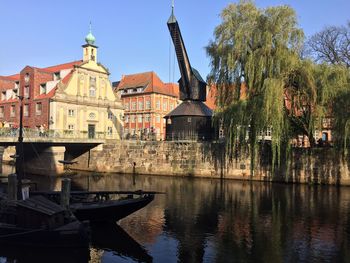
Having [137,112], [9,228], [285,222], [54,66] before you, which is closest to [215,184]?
[285,222]

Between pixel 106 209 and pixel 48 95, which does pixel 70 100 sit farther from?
pixel 106 209

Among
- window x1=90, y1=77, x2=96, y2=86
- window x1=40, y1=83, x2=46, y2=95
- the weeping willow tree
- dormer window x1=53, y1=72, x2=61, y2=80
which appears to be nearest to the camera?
the weeping willow tree

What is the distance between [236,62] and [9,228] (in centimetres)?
2147

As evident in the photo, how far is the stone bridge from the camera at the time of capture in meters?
35.0

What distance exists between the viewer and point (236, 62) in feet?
99.6

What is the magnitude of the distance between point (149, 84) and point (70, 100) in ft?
76.4

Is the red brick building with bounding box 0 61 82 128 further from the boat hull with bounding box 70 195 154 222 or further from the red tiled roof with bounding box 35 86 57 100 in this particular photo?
the boat hull with bounding box 70 195 154 222

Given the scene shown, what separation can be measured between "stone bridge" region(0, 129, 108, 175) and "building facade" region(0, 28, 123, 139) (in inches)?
64.4

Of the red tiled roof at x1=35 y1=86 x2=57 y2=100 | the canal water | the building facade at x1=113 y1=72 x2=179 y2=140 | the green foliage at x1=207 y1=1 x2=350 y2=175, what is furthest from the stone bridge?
the building facade at x1=113 y1=72 x2=179 y2=140

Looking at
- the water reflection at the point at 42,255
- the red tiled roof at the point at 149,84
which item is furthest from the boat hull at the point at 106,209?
the red tiled roof at the point at 149,84

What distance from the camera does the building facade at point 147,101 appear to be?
218ft

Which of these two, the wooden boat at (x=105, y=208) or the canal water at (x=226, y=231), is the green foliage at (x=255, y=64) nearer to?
the canal water at (x=226, y=231)

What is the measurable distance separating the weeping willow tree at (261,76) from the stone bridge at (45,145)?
15.6 m

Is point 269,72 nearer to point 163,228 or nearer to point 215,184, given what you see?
point 215,184
